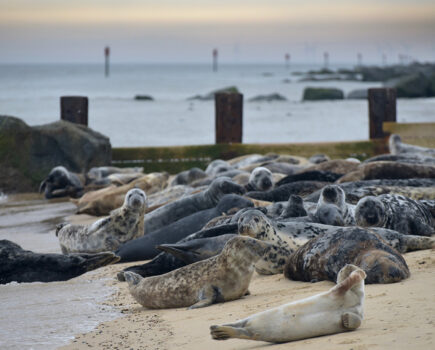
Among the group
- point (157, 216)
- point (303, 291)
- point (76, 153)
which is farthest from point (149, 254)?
point (76, 153)

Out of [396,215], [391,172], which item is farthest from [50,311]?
[391,172]

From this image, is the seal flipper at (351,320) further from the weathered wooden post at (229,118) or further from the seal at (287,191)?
the weathered wooden post at (229,118)

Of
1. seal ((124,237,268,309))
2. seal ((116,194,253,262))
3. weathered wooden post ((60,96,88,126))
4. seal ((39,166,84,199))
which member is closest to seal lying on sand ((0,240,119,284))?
seal ((116,194,253,262))

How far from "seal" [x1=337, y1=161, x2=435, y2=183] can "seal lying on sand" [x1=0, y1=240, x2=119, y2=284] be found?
3.62m

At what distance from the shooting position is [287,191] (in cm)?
796

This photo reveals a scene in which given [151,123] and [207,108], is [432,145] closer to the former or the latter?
[151,123]

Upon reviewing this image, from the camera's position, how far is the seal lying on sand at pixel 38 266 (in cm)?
557

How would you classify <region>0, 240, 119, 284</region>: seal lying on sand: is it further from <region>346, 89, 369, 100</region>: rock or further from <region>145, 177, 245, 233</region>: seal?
<region>346, 89, 369, 100</region>: rock

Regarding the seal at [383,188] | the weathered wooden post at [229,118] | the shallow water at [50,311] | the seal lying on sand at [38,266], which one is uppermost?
the weathered wooden post at [229,118]

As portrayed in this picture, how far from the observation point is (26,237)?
8.14 metres

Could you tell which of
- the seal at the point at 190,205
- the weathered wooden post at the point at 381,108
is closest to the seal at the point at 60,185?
Answer: the seal at the point at 190,205

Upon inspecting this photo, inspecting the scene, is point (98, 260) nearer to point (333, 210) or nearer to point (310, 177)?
point (333, 210)

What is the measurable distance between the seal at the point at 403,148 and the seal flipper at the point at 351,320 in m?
8.50

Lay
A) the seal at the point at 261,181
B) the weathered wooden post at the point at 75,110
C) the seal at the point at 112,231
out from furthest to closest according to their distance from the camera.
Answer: the weathered wooden post at the point at 75,110 < the seal at the point at 261,181 < the seal at the point at 112,231
